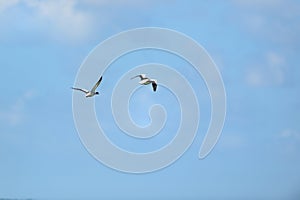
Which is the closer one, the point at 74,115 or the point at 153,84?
the point at 153,84

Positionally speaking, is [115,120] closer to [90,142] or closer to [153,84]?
[90,142]

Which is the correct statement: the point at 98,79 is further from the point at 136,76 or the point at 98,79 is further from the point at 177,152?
the point at 177,152

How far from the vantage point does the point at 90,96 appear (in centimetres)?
1597

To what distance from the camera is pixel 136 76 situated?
16.4 m

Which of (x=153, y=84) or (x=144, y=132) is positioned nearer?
(x=153, y=84)

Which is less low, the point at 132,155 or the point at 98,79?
the point at 98,79

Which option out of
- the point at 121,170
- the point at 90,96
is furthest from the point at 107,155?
the point at 90,96

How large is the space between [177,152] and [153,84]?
235 centimetres

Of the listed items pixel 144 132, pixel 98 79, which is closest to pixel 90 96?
pixel 98 79

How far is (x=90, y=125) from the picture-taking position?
16.6 meters

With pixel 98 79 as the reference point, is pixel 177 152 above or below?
below

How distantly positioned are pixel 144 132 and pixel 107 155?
1020 millimetres

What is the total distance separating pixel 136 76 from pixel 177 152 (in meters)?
2.16

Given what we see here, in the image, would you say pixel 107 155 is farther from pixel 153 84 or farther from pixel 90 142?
pixel 153 84
